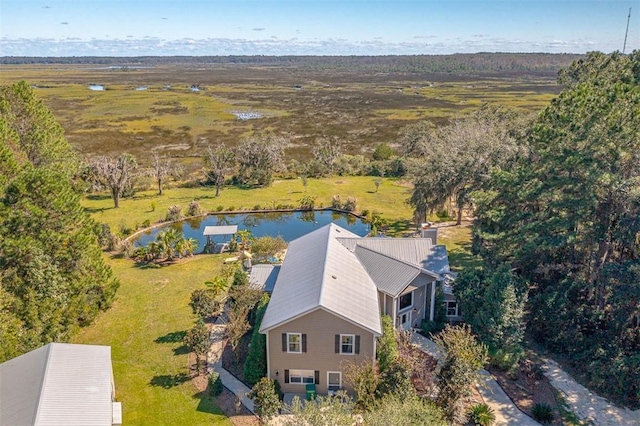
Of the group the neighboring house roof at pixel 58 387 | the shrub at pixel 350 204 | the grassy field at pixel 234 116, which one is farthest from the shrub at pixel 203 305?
the grassy field at pixel 234 116

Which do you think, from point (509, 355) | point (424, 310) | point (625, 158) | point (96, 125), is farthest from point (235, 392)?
point (96, 125)

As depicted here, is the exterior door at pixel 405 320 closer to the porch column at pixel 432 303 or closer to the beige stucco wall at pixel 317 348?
the porch column at pixel 432 303

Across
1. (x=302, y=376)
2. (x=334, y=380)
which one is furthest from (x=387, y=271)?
(x=302, y=376)

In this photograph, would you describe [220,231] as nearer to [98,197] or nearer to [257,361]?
[257,361]

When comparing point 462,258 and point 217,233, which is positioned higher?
point 217,233

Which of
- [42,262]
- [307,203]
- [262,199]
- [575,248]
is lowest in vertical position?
[262,199]

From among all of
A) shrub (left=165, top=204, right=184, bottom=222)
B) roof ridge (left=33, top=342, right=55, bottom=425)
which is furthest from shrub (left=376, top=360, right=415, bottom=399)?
shrub (left=165, top=204, right=184, bottom=222)

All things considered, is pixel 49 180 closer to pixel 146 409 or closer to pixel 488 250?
pixel 146 409

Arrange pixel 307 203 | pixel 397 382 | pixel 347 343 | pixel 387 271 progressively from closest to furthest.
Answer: pixel 397 382 → pixel 347 343 → pixel 387 271 → pixel 307 203
